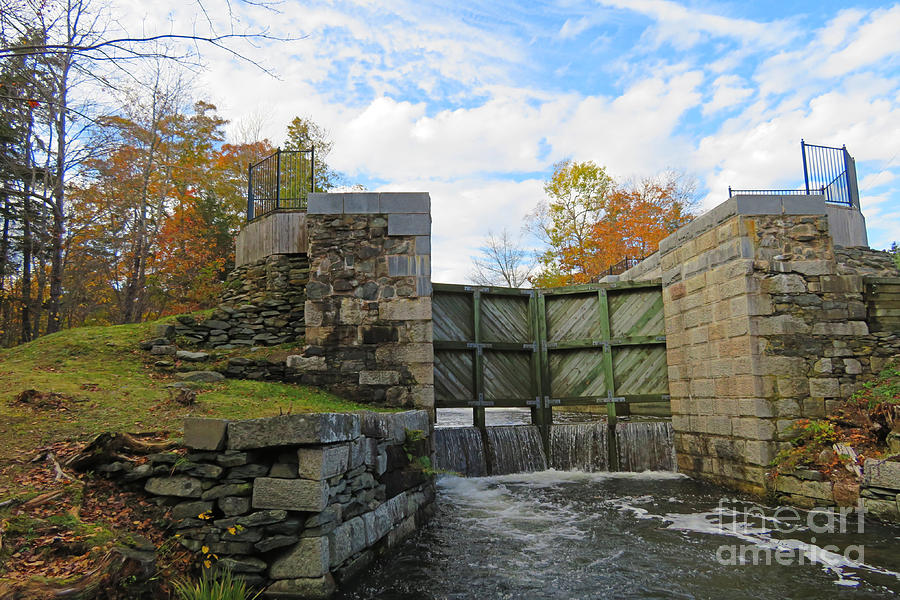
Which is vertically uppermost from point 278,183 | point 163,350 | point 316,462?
point 278,183

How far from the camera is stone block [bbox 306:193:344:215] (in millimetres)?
7566

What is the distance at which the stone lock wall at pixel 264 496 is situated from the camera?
378 cm

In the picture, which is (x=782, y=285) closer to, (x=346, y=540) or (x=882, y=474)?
(x=882, y=474)

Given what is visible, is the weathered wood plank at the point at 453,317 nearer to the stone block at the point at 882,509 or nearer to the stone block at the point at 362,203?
the stone block at the point at 362,203

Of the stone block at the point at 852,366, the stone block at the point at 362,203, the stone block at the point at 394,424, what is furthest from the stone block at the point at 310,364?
the stone block at the point at 852,366

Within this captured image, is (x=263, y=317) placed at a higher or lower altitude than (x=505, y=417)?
higher

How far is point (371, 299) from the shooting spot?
743cm

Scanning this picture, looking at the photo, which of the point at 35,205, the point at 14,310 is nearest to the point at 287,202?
the point at 35,205

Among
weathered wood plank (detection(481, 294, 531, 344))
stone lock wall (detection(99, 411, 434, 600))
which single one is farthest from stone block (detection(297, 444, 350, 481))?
weathered wood plank (detection(481, 294, 531, 344))

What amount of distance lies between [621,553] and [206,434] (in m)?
3.93

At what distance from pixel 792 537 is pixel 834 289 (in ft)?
11.5

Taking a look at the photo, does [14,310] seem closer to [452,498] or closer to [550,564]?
[452,498]

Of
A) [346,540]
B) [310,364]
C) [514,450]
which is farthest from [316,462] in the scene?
[514,450]

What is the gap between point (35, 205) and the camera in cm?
1542
